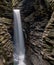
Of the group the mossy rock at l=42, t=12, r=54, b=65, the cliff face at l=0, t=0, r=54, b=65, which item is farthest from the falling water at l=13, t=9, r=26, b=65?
the mossy rock at l=42, t=12, r=54, b=65

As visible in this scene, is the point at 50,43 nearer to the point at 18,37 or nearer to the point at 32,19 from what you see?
the point at 32,19

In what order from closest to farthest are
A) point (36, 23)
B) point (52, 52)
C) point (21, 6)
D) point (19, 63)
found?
point (52, 52)
point (19, 63)
point (36, 23)
point (21, 6)

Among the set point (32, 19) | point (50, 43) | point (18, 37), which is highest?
point (32, 19)

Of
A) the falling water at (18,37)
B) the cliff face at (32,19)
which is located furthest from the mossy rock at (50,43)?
the falling water at (18,37)

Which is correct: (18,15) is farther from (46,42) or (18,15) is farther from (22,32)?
(46,42)

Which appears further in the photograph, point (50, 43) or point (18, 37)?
point (18, 37)

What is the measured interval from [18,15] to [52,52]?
43.4 feet

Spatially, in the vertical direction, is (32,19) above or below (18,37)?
above

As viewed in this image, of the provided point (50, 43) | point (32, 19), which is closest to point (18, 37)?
point (32, 19)

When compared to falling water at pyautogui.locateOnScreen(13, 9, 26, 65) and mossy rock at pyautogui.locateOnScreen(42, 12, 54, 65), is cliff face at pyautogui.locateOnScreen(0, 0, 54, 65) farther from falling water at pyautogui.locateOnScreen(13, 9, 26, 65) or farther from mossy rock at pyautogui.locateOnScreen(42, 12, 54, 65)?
mossy rock at pyautogui.locateOnScreen(42, 12, 54, 65)

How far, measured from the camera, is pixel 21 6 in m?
22.7

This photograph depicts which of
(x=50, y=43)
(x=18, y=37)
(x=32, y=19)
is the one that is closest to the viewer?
(x=50, y=43)

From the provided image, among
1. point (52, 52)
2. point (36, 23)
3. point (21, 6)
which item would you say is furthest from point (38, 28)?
point (52, 52)

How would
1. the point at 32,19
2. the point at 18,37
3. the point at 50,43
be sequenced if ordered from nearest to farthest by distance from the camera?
the point at 50,43
the point at 32,19
the point at 18,37
